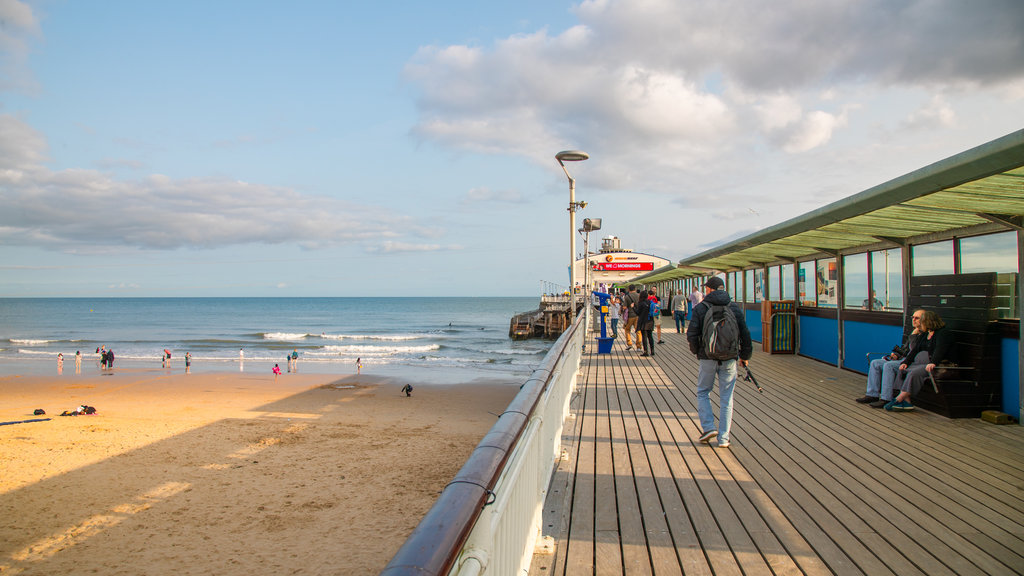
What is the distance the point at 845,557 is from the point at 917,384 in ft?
15.0

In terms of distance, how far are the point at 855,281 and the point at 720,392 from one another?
615cm

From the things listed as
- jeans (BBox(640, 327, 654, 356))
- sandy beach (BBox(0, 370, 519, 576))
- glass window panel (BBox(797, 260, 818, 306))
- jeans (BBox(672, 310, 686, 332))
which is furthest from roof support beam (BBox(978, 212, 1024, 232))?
jeans (BBox(672, 310, 686, 332))

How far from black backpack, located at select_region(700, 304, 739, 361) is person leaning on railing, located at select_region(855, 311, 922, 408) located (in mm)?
2968

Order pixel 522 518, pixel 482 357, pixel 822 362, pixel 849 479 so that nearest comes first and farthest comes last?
pixel 522 518 < pixel 849 479 < pixel 822 362 < pixel 482 357

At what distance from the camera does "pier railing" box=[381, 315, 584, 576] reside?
117 cm

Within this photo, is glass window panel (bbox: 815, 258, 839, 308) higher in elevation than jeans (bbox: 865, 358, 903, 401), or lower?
higher

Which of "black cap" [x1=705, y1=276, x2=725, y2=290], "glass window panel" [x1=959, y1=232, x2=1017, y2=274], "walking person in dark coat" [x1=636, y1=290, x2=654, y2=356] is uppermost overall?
"glass window panel" [x1=959, y1=232, x2=1017, y2=274]

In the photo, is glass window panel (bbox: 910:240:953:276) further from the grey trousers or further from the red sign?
the red sign

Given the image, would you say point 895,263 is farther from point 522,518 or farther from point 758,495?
point 522,518

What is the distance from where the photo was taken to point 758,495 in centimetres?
425

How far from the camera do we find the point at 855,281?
10250 mm

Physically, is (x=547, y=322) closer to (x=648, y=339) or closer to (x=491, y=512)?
(x=648, y=339)

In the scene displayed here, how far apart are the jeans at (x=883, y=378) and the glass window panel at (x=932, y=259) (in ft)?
4.60

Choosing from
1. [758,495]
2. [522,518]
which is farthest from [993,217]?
[522,518]
